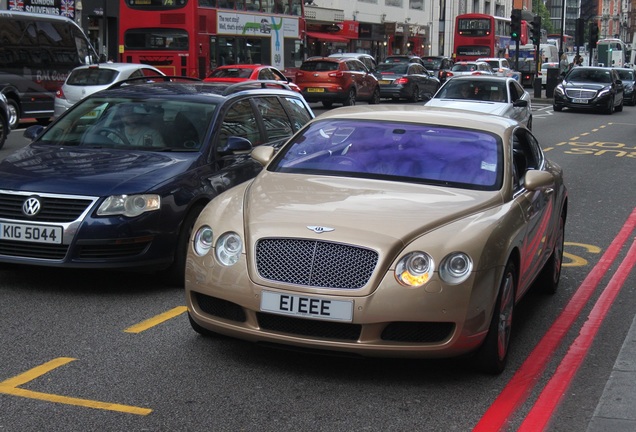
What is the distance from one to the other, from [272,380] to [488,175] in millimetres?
1887

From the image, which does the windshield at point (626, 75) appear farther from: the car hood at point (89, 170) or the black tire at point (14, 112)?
the car hood at point (89, 170)

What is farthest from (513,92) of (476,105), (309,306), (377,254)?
(309,306)

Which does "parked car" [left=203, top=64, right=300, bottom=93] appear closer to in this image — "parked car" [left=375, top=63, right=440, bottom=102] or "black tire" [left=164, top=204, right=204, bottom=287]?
"parked car" [left=375, top=63, right=440, bottom=102]

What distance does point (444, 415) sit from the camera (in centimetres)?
486

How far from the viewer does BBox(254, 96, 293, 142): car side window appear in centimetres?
909

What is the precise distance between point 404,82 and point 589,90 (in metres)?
7.07

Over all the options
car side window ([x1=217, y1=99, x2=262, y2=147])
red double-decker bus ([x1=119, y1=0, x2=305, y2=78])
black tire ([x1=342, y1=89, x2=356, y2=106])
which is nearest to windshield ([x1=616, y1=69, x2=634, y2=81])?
black tire ([x1=342, y1=89, x2=356, y2=106])

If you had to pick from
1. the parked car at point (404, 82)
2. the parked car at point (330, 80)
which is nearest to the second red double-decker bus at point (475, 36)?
the parked car at point (404, 82)

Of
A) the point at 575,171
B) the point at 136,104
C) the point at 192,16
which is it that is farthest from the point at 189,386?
the point at 192,16

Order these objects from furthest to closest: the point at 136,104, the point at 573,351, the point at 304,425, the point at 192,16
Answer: the point at 192,16, the point at 136,104, the point at 573,351, the point at 304,425

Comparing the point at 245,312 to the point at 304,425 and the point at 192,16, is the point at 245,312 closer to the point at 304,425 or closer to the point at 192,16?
the point at 304,425

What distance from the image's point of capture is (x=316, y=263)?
5.10 meters

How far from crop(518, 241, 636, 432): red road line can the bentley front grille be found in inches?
41.1

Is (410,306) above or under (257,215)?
under
